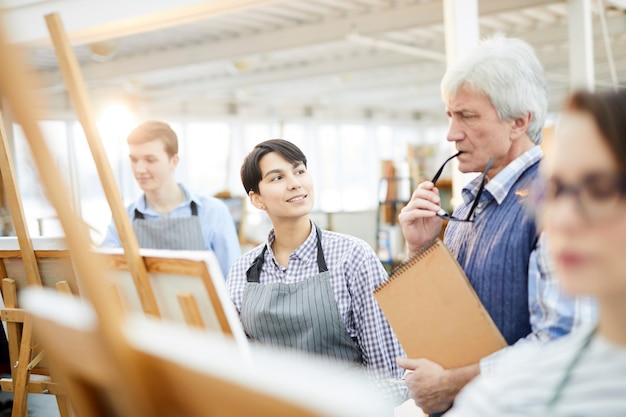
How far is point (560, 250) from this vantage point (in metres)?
0.80

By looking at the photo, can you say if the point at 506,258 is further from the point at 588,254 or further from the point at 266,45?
the point at 266,45

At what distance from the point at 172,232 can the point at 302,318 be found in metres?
1.19

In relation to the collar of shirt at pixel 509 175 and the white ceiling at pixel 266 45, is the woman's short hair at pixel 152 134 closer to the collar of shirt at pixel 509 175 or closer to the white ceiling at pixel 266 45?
the white ceiling at pixel 266 45

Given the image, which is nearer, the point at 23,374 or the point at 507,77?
the point at 507,77

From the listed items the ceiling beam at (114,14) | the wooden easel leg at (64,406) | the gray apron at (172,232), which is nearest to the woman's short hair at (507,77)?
the gray apron at (172,232)

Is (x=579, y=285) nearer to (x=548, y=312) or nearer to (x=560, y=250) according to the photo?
(x=560, y=250)

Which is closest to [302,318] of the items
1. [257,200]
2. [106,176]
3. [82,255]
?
[257,200]

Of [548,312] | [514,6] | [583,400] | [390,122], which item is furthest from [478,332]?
[390,122]

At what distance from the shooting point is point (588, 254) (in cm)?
77

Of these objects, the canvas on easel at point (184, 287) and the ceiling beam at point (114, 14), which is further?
the ceiling beam at point (114, 14)

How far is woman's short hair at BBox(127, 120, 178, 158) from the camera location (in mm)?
2922

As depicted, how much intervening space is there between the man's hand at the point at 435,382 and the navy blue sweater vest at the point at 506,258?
0.42 feet

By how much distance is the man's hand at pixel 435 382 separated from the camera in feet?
4.50

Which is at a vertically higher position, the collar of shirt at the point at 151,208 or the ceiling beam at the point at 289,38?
the ceiling beam at the point at 289,38
